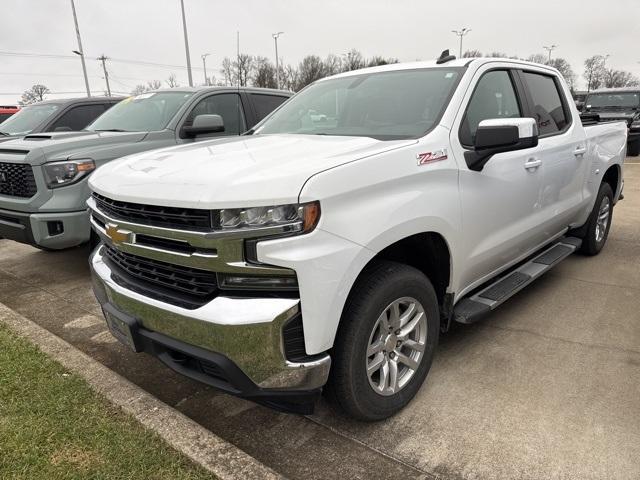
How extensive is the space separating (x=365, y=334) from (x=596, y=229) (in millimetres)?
3994

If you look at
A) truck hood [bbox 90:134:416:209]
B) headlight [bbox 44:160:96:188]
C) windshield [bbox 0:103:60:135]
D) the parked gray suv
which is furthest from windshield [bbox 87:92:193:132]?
truck hood [bbox 90:134:416:209]

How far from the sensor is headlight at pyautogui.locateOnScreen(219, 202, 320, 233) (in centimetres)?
198

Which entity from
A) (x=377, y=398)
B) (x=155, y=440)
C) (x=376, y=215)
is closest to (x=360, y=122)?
(x=376, y=215)

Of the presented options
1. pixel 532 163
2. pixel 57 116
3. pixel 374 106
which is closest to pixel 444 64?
pixel 374 106

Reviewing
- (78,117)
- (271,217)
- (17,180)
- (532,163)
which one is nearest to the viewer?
(271,217)

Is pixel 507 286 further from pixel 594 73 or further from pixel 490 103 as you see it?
pixel 594 73

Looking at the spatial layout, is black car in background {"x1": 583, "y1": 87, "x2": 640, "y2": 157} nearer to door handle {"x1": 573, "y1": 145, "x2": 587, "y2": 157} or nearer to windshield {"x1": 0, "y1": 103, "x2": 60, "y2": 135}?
door handle {"x1": 573, "y1": 145, "x2": 587, "y2": 157}

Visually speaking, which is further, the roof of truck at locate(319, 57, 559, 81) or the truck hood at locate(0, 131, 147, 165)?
the truck hood at locate(0, 131, 147, 165)

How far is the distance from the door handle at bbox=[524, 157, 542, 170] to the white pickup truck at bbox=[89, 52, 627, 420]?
0.05ft

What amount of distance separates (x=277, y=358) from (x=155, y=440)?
82 centimetres

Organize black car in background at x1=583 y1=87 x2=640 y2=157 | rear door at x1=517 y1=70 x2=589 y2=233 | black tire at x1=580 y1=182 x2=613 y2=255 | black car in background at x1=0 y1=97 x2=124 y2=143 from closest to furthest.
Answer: rear door at x1=517 y1=70 x2=589 y2=233 < black tire at x1=580 y1=182 x2=613 y2=255 < black car in background at x1=0 y1=97 x2=124 y2=143 < black car in background at x1=583 y1=87 x2=640 y2=157

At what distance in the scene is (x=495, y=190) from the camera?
9.96ft

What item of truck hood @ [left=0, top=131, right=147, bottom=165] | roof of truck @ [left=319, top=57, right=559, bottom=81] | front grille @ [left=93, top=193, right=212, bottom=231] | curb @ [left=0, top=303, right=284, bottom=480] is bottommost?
curb @ [left=0, top=303, right=284, bottom=480]

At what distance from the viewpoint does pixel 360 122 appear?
10.4 ft
